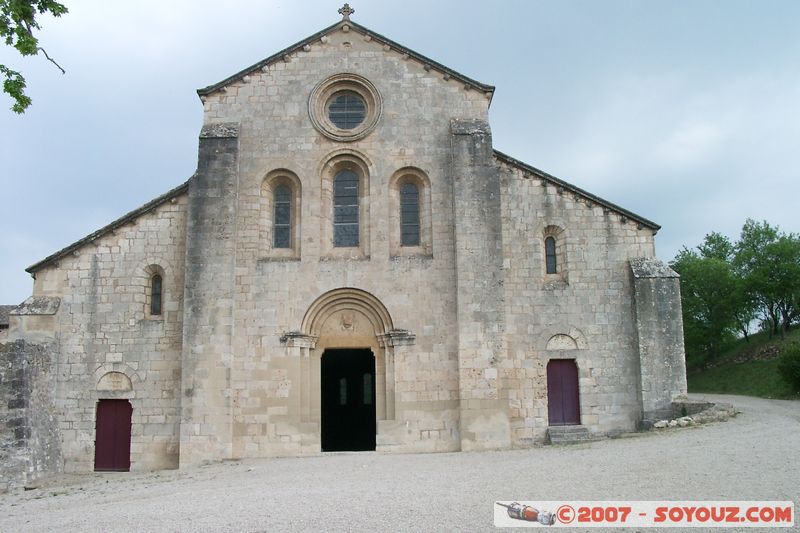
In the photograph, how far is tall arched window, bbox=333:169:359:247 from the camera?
763 inches

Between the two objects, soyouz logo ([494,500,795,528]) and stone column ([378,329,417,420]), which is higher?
stone column ([378,329,417,420])

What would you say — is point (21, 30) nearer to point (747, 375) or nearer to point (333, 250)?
point (333, 250)

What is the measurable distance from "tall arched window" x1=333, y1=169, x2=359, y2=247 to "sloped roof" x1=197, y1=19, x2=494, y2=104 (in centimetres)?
384

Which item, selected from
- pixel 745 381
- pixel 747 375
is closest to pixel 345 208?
pixel 745 381

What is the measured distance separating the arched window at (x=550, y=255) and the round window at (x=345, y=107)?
20.1 feet

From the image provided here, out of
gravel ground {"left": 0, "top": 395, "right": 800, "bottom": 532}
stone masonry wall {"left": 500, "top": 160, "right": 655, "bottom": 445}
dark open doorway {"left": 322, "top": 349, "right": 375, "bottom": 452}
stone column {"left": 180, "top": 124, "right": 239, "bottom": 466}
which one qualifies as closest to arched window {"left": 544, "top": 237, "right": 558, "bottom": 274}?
stone masonry wall {"left": 500, "top": 160, "right": 655, "bottom": 445}

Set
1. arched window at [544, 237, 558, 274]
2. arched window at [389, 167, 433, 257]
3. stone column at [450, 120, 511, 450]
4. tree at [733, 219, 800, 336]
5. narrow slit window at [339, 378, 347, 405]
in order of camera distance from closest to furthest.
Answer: stone column at [450, 120, 511, 450] → arched window at [389, 167, 433, 257] → arched window at [544, 237, 558, 274] → narrow slit window at [339, 378, 347, 405] → tree at [733, 219, 800, 336]

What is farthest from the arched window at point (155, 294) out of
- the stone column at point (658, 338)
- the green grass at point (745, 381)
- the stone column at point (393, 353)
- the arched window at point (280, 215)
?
the green grass at point (745, 381)

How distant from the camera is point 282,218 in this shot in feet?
64.0

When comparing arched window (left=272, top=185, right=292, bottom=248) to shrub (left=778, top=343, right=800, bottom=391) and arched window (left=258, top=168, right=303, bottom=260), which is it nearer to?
arched window (left=258, top=168, right=303, bottom=260)

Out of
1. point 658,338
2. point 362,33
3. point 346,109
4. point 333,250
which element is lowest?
point 658,338

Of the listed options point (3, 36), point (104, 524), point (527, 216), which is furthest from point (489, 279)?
point (3, 36)

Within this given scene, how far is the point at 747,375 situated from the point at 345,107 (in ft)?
95.2

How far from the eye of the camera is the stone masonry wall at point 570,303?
61.5 ft
